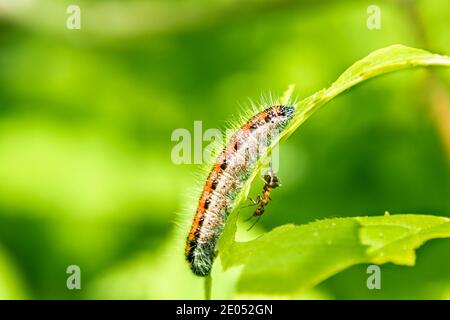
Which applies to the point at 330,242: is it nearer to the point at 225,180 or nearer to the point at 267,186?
the point at 225,180

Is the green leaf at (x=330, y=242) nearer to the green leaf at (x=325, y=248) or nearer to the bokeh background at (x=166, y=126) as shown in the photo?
the green leaf at (x=325, y=248)

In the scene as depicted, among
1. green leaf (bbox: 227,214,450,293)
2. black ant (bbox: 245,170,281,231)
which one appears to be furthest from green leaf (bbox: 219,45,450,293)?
black ant (bbox: 245,170,281,231)

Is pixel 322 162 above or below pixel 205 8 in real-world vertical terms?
below

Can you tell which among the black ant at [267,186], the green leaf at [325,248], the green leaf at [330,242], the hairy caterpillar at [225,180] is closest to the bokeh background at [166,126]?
the black ant at [267,186]

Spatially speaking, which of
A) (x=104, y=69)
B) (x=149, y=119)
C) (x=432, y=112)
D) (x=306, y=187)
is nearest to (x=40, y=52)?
(x=104, y=69)

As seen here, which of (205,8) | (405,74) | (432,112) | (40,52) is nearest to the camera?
(432,112)

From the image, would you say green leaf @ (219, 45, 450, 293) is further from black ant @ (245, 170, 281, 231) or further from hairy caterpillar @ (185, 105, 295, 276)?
black ant @ (245, 170, 281, 231)

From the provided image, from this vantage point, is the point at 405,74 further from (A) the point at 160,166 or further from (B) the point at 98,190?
(B) the point at 98,190
